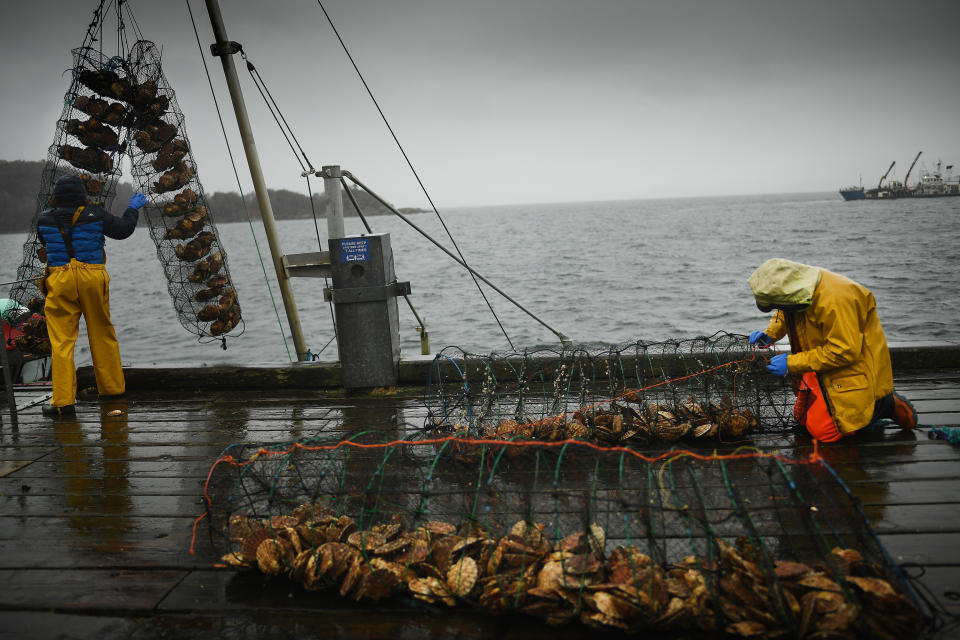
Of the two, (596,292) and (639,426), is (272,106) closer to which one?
(639,426)

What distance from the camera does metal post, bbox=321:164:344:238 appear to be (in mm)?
5805

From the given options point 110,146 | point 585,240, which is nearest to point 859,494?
point 110,146

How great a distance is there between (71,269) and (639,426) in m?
4.59

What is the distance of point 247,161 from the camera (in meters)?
6.57

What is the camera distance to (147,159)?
6.11 m

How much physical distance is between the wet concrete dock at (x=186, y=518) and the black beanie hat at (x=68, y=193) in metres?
1.75

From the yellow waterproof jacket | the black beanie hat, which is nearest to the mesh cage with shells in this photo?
the black beanie hat

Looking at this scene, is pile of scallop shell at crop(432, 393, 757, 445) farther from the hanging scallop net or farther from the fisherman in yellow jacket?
the hanging scallop net

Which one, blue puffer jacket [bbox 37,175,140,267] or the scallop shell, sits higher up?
blue puffer jacket [bbox 37,175,140,267]

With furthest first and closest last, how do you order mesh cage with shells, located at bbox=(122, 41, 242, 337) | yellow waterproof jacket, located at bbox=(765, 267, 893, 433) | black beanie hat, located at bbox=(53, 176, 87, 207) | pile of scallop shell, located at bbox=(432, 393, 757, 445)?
mesh cage with shells, located at bbox=(122, 41, 242, 337), black beanie hat, located at bbox=(53, 176, 87, 207), pile of scallop shell, located at bbox=(432, 393, 757, 445), yellow waterproof jacket, located at bbox=(765, 267, 893, 433)

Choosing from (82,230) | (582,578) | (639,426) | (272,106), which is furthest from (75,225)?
(582,578)

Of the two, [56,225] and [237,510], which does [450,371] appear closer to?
[237,510]

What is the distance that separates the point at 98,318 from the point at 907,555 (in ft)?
18.8

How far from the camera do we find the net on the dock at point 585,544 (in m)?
2.23
